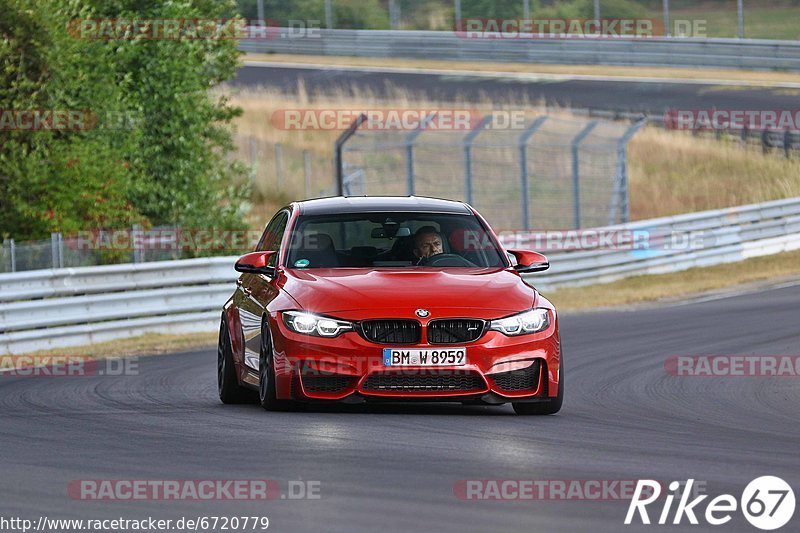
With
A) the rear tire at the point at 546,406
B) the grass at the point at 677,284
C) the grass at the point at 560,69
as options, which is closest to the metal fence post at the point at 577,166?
the grass at the point at 677,284

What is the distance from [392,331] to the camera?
1023cm

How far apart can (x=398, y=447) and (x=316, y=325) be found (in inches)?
64.3

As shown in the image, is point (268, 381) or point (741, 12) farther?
point (741, 12)

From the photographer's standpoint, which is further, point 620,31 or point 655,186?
point 620,31

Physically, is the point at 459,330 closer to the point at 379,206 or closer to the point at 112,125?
the point at 379,206

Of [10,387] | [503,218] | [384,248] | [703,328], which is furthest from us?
[503,218]

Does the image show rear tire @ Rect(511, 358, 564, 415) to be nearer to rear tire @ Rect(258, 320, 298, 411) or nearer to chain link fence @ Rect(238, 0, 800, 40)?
rear tire @ Rect(258, 320, 298, 411)

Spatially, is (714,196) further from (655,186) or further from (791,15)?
(791,15)

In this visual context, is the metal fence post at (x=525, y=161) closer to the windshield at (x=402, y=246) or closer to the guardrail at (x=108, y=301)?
the guardrail at (x=108, y=301)

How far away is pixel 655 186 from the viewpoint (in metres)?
39.0

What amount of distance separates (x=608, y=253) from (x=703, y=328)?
9.14 m

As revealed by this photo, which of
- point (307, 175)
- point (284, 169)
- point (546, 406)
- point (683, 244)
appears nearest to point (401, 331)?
point (546, 406)

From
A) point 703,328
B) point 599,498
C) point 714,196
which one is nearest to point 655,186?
point 714,196

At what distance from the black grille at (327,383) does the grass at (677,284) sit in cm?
1406
